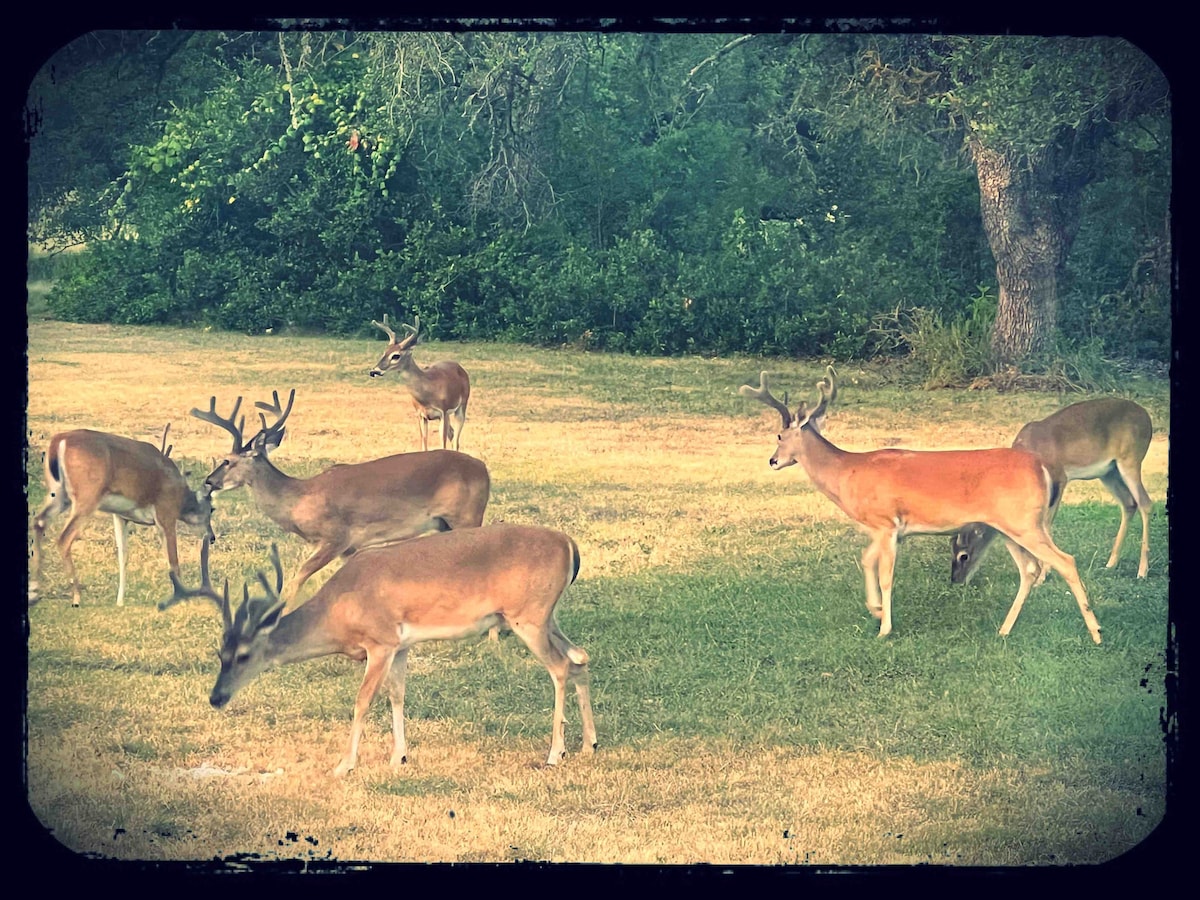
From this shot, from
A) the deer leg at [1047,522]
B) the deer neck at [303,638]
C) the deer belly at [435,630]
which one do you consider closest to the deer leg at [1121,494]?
the deer leg at [1047,522]

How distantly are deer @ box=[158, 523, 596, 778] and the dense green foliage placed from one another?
12.2 metres

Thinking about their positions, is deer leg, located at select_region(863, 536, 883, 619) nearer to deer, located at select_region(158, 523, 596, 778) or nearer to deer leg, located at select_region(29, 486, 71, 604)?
deer, located at select_region(158, 523, 596, 778)

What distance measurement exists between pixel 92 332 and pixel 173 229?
2193 millimetres

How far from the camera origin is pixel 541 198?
68.5ft

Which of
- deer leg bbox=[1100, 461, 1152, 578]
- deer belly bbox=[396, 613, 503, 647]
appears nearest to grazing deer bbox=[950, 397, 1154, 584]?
deer leg bbox=[1100, 461, 1152, 578]

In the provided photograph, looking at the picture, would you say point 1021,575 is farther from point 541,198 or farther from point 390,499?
point 541,198

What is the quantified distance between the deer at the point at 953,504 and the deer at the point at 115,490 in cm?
325

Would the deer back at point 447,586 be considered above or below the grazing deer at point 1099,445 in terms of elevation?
below

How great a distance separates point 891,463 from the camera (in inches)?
331

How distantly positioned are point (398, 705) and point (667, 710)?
1.22 metres

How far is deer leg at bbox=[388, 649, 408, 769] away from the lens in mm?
6410

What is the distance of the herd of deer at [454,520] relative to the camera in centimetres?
630

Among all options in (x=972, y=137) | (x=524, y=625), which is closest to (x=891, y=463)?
(x=524, y=625)

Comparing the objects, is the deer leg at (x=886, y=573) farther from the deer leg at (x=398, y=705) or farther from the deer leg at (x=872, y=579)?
the deer leg at (x=398, y=705)
